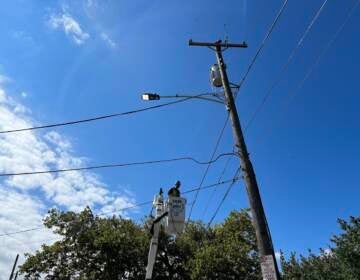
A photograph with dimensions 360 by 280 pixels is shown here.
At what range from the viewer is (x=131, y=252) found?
2478 cm

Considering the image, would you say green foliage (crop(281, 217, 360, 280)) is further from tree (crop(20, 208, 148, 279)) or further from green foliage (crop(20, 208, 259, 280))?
tree (crop(20, 208, 148, 279))

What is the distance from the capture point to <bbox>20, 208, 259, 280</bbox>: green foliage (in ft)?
76.6

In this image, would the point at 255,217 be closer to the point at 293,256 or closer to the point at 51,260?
the point at 51,260

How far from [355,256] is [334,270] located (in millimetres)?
3232

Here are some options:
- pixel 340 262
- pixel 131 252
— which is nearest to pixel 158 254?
pixel 131 252

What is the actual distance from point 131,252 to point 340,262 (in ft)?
44.3

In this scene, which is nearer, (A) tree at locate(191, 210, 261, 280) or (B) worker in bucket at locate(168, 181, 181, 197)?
(B) worker in bucket at locate(168, 181, 181, 197)

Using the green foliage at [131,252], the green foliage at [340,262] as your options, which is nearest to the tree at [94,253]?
the green foliage at [131,252]

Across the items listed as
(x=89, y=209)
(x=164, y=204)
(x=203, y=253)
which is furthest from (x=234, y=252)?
(x=164, y=204)

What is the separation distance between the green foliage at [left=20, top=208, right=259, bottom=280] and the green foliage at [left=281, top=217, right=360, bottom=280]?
4.55 meters

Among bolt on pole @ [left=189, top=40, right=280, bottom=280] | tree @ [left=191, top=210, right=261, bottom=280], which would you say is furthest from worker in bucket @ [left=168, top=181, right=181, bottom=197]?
tree @ [left=191, top=210, right=261, bottom=280]

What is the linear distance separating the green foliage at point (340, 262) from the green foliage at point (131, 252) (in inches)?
179

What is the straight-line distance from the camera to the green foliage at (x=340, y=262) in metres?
20.6

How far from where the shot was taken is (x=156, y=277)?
25031mm
